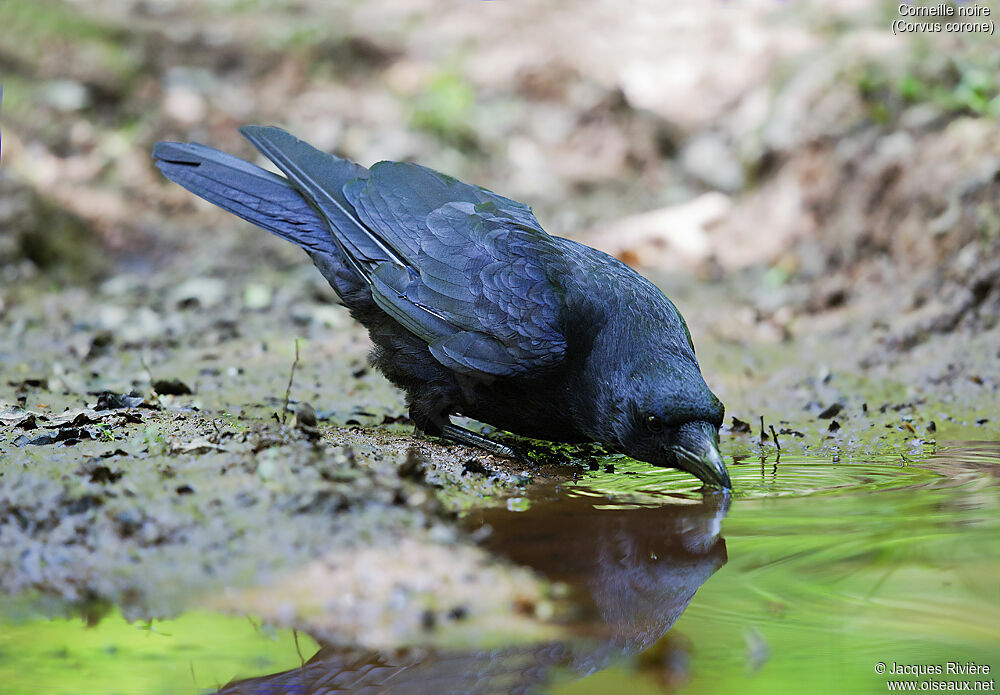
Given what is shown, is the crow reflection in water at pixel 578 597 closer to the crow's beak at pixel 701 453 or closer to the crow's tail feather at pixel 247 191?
the crow's beak at pixel 701 453

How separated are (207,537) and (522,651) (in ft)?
3.61

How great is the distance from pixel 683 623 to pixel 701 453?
1.14m

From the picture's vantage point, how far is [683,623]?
2.22 metres

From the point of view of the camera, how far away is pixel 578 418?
3.76 meters

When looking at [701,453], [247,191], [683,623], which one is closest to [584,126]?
[247,191]

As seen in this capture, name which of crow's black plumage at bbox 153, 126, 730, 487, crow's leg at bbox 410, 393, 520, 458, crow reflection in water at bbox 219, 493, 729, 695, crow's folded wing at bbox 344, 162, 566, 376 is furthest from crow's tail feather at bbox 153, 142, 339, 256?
crow reflection in water at bbox 219, 493, 729, 695

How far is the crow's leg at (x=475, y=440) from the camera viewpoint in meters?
3.93

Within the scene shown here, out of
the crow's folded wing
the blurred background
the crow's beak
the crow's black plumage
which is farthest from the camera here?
the blurred background

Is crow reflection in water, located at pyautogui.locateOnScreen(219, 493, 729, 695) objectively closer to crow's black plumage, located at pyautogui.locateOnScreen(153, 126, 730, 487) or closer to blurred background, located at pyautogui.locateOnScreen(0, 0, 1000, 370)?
crow's black plumage, located at pyautogui.locateOnScreen(153, 126, 730, 487)

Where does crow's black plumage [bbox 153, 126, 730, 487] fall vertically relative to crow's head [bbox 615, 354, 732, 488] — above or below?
above

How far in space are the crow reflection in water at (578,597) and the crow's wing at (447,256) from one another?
0.82 metres

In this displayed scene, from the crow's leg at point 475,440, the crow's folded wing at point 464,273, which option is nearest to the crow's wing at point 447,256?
the crow's folded wing at point 464,273

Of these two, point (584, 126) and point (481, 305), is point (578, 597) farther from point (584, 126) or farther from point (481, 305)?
point (584, 126)

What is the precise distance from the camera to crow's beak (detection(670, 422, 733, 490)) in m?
3.23
